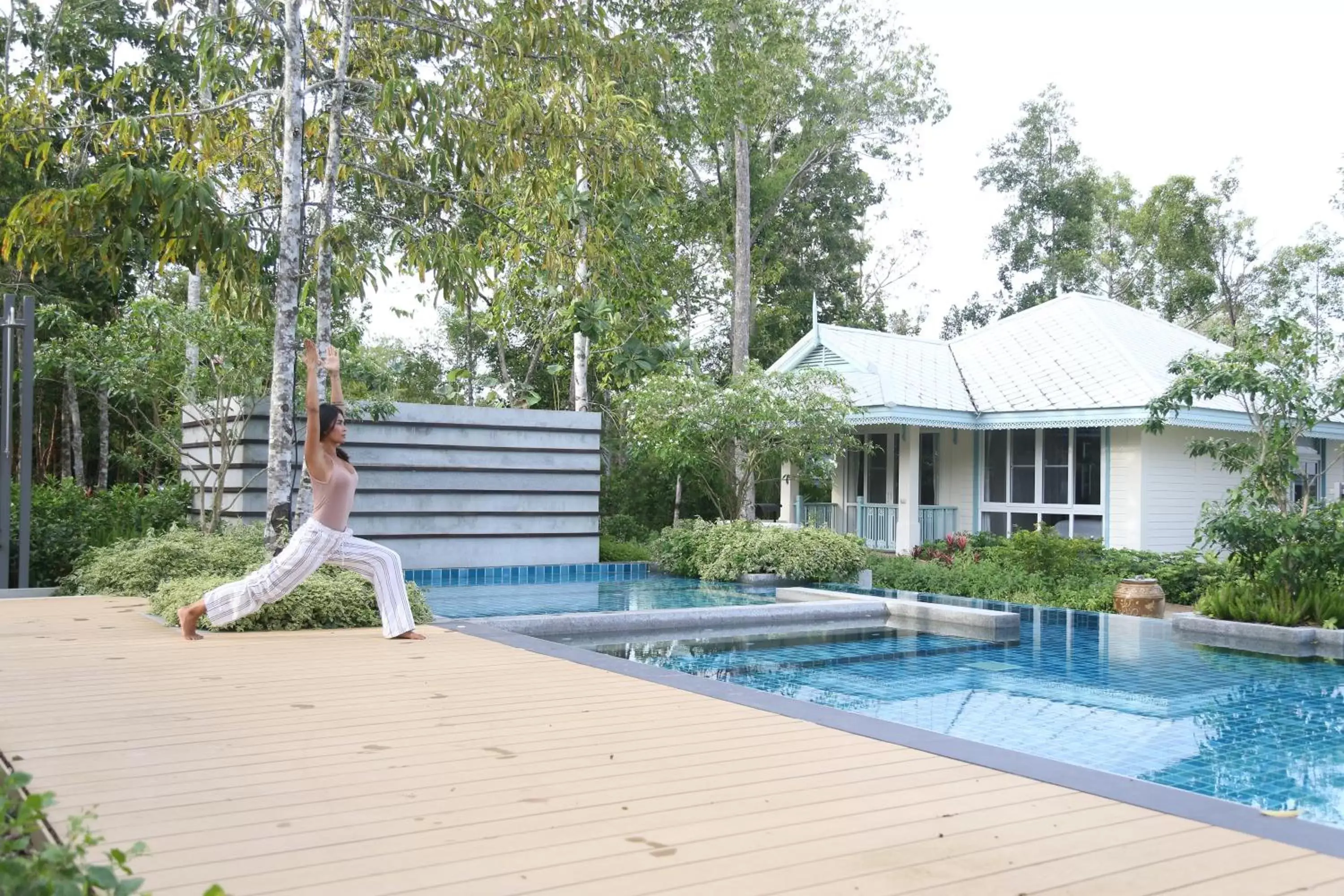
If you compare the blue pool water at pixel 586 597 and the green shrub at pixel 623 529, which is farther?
the green shrub at pixel 623 529

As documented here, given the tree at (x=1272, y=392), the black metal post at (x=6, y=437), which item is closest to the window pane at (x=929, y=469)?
the tree at (x=1272, y=392)

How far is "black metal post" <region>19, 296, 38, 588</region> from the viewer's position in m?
10.4

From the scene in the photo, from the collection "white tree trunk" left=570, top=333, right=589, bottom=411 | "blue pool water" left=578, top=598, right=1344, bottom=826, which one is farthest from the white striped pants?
"white tree trunk" left=570, top=333, right=589, bottom=411

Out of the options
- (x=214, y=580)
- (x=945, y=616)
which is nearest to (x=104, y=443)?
(x=214, y=580)

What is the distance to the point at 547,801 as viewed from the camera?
13.1 feet

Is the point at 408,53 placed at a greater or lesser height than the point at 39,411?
greater

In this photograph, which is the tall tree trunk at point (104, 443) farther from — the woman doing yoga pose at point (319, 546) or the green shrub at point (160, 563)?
the woman doing yoga pose at point (319, 546)

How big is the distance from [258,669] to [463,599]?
21.4 feet

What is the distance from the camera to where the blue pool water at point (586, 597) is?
12.2 meters

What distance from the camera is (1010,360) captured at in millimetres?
21062

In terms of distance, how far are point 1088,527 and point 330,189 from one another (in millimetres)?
12701

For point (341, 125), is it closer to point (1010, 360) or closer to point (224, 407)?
point (224, 407)

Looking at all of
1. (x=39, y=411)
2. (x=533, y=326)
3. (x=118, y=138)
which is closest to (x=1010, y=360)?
(x=533, y=326)

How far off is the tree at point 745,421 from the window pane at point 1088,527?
12.9 feet
